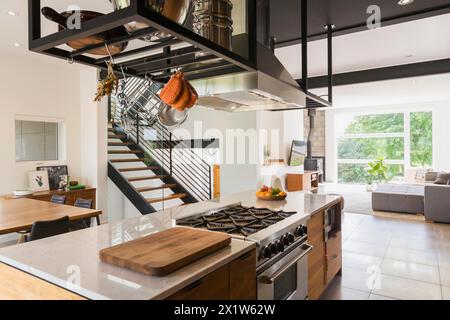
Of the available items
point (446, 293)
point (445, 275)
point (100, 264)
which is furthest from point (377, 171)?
point (100, 264)

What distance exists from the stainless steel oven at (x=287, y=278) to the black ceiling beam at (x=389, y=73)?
458 centimetres

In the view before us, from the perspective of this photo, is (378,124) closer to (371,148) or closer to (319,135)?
(371,148)

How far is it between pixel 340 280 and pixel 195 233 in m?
2.23

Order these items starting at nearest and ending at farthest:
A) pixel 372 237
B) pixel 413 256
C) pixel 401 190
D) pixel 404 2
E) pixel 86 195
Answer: pixel 404 2 → pixel 413 256 → pixel 372 237 → pixel 86 195 → pixel 401 190

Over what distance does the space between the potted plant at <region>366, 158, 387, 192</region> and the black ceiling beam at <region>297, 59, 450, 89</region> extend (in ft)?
18.3

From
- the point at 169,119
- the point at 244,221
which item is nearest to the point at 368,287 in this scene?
the point at 244,221

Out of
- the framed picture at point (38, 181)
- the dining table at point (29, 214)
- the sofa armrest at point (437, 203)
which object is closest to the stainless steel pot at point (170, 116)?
the dining table at point (29, 214)

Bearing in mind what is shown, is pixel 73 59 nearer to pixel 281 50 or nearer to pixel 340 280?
pixel 340 280

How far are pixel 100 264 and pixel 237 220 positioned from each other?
40.9 inches

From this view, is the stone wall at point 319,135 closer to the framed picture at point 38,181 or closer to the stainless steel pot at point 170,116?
the framed picture at point 38,181

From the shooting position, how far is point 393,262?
146 inches

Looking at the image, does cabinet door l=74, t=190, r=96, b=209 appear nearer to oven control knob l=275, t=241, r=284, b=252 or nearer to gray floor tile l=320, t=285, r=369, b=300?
gray floor tile l=320, t=285, r=369, b=300

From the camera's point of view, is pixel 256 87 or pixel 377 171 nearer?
pixel 256 87

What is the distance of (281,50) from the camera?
4559 millimetres
